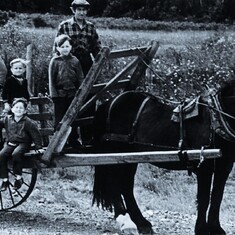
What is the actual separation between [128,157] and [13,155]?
58.5 inches

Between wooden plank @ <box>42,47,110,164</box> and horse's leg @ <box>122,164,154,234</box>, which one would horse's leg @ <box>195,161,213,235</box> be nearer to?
horse's leg @ <box>122,164,154,234</box>

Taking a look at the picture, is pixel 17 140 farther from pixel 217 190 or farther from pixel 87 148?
pixel 217 190

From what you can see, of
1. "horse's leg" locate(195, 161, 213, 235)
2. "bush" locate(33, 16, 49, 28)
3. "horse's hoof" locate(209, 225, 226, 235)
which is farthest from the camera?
"bush" locate(33, 16, 49, 28)

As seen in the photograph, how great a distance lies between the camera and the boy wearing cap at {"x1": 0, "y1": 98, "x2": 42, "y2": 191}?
7.55 meters

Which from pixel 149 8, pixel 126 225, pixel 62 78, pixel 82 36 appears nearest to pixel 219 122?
pixel 126 225

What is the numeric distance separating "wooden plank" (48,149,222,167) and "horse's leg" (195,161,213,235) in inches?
11.5

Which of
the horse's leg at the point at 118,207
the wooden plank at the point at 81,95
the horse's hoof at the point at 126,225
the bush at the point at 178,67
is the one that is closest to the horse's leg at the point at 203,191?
the horse's hoof at the point at 126,225

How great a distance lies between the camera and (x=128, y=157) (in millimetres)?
6891

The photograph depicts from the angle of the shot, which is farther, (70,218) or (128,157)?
(70,218)

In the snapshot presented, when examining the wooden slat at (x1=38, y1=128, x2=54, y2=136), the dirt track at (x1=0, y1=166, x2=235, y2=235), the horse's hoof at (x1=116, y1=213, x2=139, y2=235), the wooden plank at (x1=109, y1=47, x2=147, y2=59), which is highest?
the wooden plank at (x1=109, y1=47, x2=147, y2=59)

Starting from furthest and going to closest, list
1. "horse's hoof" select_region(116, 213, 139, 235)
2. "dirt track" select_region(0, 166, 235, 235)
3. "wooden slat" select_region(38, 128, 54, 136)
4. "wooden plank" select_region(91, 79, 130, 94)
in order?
"wooden slat" select_region(38, 128, 54, 136) < "wooden plank" select_region(91, 79, 130, 94) < "dirt track" select_region(0, 166, 235, 235) < "horse's hoof" select_region(116, 213, 139, 235)

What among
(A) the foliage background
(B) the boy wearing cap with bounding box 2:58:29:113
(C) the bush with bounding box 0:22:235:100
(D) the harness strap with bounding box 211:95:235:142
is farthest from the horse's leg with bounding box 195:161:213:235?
(A) the foliage background

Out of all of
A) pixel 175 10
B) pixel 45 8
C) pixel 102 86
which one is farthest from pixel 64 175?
pixel 45 8

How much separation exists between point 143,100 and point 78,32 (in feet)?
4.37
